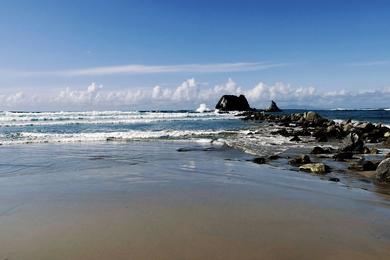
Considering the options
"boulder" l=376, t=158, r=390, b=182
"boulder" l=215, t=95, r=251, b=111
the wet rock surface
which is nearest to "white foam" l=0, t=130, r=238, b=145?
the wet rock surface

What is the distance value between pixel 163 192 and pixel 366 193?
464 cm

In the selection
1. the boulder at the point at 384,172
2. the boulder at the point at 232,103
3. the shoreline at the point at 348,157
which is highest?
the boulder at the point at 232,103

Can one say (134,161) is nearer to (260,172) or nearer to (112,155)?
(112,155)

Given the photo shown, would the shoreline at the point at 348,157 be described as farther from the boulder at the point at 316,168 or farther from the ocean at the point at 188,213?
the ocean at the point at 188,213

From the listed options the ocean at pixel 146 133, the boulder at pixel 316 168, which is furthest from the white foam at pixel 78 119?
the boulder at pixel 316 168

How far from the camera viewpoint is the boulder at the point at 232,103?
11119 cm

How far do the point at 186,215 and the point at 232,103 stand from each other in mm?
106160

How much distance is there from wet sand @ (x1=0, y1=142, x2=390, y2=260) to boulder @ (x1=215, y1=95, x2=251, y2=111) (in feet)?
327

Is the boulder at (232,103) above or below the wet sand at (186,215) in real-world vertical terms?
above

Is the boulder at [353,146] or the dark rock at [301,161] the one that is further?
the boulder at [353,146]

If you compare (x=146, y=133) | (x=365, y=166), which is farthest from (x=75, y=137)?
(x=365, y=166)

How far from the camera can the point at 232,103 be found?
11219 cm

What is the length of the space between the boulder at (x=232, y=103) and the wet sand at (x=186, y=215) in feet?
327

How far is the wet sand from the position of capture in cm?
532
